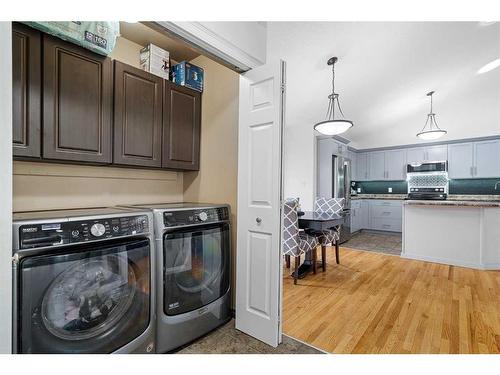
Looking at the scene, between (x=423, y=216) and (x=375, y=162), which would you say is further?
(x=375, y=162)

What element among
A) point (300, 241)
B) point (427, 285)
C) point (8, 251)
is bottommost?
point (427, 285)

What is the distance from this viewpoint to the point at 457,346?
1835mm

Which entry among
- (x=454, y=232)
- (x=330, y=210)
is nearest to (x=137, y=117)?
(x=330, y=210)

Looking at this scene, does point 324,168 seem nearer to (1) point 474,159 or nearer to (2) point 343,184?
(2) point 343,184

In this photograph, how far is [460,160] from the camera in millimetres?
5914

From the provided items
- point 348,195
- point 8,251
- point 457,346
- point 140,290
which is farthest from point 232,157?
point 348,195

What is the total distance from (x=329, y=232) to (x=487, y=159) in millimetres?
4887

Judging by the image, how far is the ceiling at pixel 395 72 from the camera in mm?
3049

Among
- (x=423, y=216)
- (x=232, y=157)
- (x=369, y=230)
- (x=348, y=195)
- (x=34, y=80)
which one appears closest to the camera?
(x=34, y=80)

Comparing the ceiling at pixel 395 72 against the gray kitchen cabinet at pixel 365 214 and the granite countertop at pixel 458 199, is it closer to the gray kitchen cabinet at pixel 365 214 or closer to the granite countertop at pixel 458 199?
the granite countertop at pixel 458 199

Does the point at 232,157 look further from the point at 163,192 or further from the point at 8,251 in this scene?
the point at 8,251

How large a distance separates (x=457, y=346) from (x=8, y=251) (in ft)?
8.92

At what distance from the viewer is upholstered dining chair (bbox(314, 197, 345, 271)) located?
11.5 feet

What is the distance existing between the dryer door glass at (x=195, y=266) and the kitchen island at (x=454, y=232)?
147 inches
